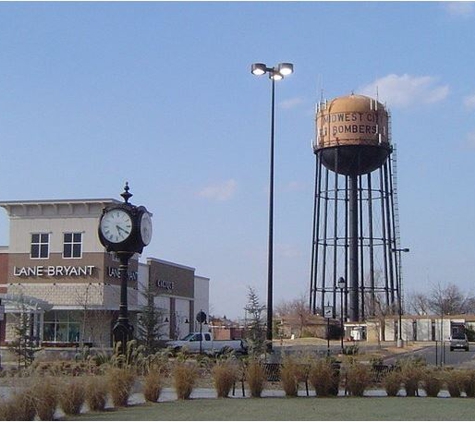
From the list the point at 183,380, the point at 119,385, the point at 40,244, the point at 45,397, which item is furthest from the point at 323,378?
the point at 40,244

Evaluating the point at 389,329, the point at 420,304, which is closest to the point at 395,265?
the point at 389,329

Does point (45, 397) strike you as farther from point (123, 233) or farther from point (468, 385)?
point (468, 385)

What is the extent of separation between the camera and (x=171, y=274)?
66.4 meters

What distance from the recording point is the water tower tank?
6619cm

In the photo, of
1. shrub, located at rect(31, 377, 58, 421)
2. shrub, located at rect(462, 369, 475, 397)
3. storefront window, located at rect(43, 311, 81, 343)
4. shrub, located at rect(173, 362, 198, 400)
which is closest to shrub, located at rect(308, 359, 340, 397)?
shrub, located at rect(173, 362, 198, 400)

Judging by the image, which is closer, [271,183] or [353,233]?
[271,183]

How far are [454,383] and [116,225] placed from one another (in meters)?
8.62

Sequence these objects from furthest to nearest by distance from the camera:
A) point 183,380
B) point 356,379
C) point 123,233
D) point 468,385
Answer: point 123,233 → point 468,385 → point 356,379 → point 183,380

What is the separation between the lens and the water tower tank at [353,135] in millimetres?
66188

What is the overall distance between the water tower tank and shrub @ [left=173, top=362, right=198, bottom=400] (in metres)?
48.9

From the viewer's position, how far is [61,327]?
5706 centimetres

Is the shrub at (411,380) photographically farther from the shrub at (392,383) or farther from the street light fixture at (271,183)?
the street light fixture at (271,183)

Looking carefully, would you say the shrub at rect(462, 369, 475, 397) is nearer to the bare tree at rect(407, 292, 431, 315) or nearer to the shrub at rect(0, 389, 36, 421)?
the shrub at rect(0, 389, 36, 421)

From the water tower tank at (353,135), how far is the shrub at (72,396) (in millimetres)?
51905
